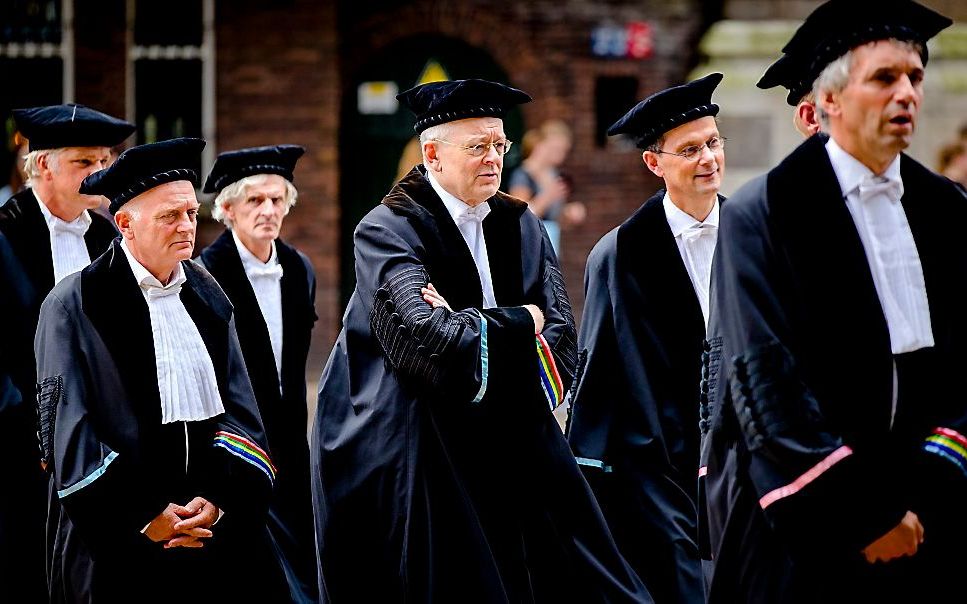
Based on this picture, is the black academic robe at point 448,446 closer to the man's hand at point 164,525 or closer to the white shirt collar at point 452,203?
the white shirt collar at point 452,203

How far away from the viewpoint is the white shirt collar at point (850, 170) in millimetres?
4004

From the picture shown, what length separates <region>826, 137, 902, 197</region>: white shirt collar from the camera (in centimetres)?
400

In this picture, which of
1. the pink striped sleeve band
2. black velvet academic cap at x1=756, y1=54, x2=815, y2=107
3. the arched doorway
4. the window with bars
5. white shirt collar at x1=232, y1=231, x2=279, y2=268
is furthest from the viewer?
the arched doorway

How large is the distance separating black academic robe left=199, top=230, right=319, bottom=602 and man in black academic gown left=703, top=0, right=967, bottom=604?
10.8 feet

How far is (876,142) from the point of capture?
3.96 metres

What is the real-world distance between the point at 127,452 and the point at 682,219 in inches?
86.8

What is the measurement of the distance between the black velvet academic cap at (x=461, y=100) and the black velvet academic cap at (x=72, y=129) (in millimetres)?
1639

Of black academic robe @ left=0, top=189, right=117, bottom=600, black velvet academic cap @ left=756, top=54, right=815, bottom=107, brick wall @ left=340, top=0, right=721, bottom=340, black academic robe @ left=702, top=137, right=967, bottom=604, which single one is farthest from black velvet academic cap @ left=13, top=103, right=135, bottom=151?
brick wall @ left=340, top=0, right=721, bottom=340

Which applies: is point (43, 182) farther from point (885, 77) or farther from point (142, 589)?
point (885, 77)

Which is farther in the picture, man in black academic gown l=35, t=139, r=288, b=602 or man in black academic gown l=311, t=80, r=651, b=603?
man in black academic gown l=311, t=80, r=651, b=603

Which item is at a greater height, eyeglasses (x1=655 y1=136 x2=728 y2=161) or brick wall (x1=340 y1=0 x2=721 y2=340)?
brick wall (x1=340 y1=0 x2=721 y2=340)

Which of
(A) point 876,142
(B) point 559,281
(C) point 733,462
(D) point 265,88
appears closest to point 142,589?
(B) point 559,281

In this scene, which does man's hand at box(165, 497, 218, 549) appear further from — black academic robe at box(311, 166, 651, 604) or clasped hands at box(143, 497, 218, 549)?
black academic robe at box(311, 166, 651, 604)

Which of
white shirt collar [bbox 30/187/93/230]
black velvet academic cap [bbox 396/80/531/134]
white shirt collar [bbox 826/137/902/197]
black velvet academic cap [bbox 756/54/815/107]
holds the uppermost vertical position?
black velvet academic cap [bbox 756/54/815/107]
